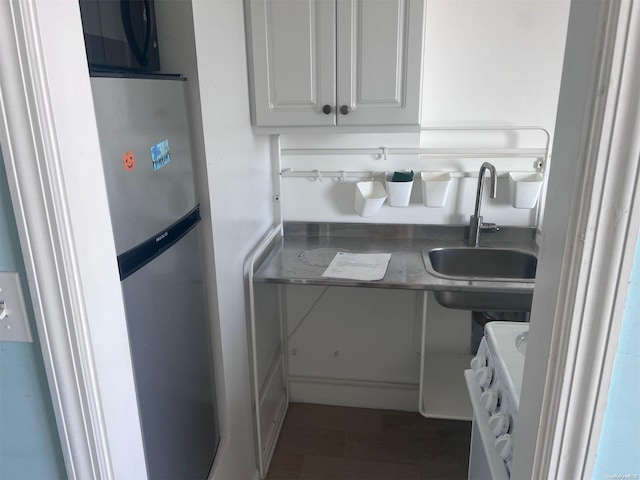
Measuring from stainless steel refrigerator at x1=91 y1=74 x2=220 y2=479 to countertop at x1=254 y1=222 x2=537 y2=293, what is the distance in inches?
18.1

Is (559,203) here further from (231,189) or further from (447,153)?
(447,153)

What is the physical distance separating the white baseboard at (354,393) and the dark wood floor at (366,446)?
0.04m

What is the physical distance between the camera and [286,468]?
2064 mm

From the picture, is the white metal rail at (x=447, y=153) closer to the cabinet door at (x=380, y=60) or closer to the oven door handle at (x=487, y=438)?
the cabinet door at (x=380, y=60)

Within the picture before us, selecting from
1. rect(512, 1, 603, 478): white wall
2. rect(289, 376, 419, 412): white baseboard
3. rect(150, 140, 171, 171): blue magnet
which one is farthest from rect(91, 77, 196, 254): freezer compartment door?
rect(289, 376, 419, 412): white baseboard

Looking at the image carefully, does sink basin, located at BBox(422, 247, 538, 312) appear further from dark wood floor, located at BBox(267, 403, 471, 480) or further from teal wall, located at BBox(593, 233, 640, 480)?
teal wall, located at BBox(593, 233, 640, 480)

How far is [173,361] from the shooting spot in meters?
1.28

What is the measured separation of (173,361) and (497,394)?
31.5 inches

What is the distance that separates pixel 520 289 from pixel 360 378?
3.42ft

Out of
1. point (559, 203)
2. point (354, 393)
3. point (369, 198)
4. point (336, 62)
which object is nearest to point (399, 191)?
point (369, 198)

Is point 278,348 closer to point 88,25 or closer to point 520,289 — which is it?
point 520,289

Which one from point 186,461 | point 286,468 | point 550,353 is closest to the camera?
point 550,353

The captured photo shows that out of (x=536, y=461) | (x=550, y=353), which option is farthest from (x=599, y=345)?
(x=536, y=461)

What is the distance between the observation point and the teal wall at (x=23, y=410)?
742 mm
